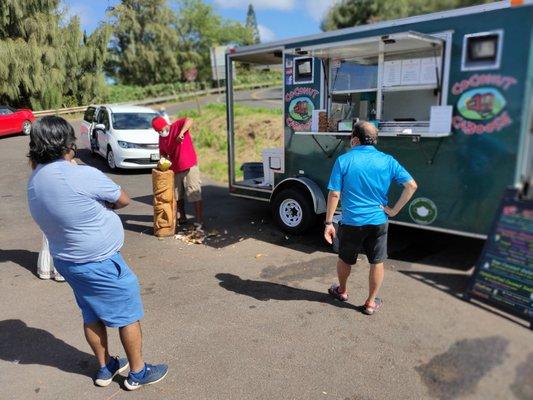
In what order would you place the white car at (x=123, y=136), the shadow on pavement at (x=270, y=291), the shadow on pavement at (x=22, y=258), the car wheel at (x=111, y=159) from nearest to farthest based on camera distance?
1. the shadow on pavement at (x=270, y=291)
2. the shadow on pavement at (x=22, y=258)
3. the white car at (x=123, y=136)
4. the car wheel at (x=111, y=159)

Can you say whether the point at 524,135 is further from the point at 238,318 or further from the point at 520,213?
the point at 238,318

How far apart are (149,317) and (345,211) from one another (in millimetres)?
2001

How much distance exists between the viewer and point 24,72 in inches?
232

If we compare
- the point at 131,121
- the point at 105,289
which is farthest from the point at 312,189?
the point at 131,121

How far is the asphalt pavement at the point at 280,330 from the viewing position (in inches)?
78.0

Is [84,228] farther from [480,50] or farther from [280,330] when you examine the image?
[480,50]

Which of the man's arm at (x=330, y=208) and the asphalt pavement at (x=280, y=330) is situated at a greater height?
the man's arm at (x=330, y=208)

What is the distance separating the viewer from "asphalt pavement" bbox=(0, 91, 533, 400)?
1.98 m

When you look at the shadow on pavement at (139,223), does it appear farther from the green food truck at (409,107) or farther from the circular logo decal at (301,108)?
the circular logo decal at (301,108)

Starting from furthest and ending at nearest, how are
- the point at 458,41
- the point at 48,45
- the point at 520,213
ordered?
1. the point at 48,45
2. the point at 458,41
3. the point at 520,213

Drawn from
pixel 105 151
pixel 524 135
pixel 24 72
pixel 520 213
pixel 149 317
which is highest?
pixel 24 72

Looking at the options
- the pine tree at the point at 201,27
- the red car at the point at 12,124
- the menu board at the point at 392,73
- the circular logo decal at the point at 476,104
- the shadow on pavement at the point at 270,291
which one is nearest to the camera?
the circular logo decal at the point at 476,104

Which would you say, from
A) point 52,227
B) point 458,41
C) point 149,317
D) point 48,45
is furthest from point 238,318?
point 48,45

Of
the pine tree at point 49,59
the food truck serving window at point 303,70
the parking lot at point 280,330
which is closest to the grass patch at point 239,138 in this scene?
the food truck serving window at point 303,70
